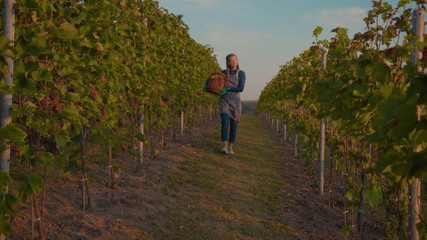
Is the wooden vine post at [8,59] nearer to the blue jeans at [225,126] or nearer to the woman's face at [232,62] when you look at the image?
the blue jeans at [225,126]

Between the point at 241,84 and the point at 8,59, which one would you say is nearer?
the point at 8,59

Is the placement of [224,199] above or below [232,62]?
below

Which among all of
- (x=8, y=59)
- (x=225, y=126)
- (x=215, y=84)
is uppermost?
(x=215, y=84)

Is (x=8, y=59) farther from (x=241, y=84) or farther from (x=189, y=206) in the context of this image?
(x=241, y=84)

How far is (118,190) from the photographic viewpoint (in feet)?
15.0

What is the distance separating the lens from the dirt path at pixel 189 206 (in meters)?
3.45

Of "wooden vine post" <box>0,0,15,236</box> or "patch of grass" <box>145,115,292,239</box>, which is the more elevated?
"wooden vine post" <box>0,0,15,236</box>

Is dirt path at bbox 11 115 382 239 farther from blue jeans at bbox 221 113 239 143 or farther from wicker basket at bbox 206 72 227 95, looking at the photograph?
wicker basket at bbox 206 72 227 95

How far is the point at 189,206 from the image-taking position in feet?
14.9

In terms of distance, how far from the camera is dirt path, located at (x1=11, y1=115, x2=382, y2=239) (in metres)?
3.45

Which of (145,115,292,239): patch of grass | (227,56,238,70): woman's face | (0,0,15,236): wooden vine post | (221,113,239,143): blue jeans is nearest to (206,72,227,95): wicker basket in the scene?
(227,56,238,70): woman's face

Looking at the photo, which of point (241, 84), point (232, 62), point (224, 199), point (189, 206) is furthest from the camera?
point (232, 62)

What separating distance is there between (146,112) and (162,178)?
3.89ft

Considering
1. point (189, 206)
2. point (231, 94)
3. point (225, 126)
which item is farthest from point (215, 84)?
point (189, 206)
